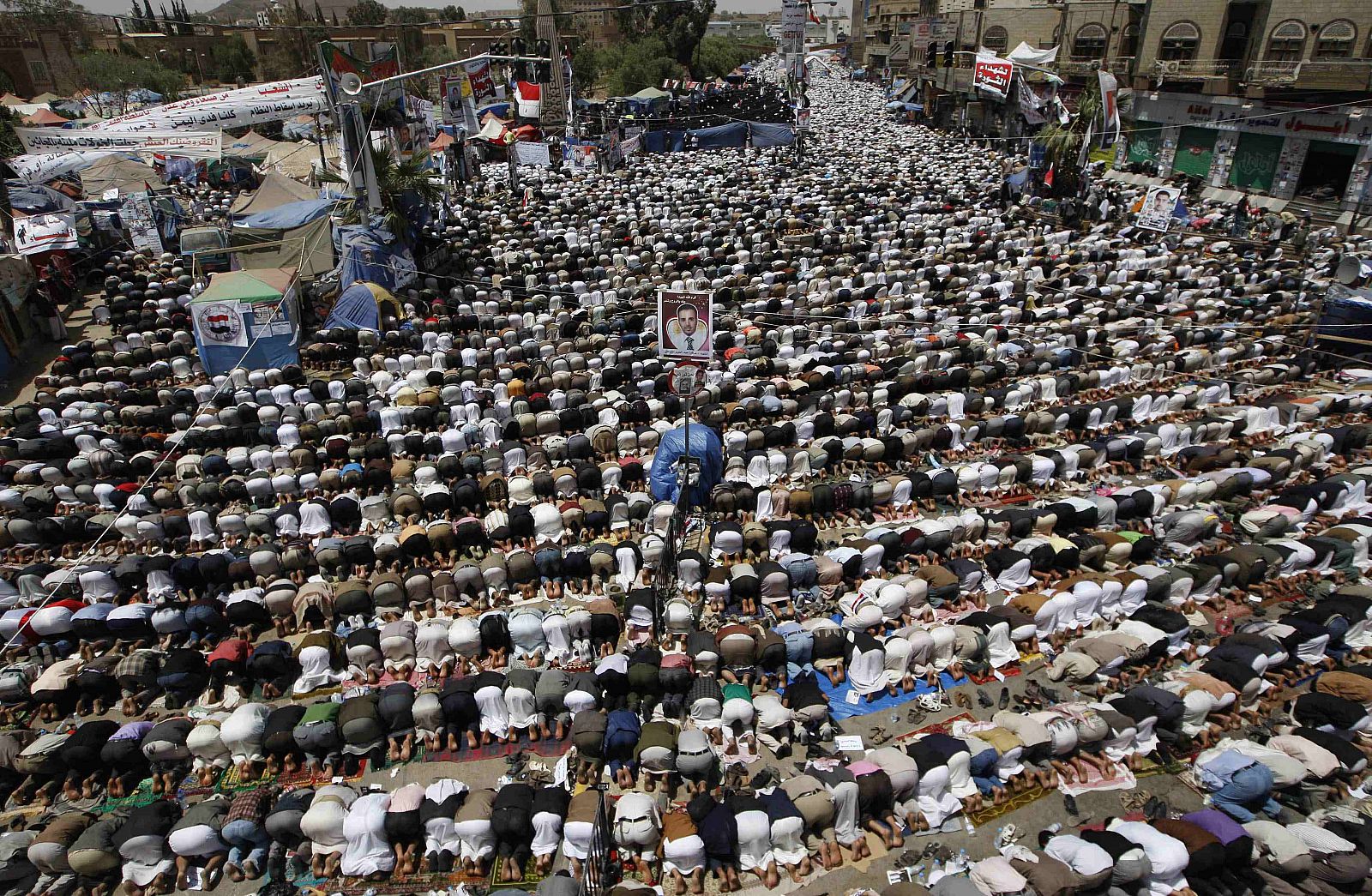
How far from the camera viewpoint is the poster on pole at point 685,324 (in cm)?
1152

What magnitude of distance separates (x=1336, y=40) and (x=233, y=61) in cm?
9295

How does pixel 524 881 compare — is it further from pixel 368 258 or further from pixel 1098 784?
pixel 368 258

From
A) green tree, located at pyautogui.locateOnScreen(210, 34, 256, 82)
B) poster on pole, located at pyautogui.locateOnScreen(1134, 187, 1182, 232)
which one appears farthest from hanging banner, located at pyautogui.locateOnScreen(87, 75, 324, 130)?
green tree, located at pyautogui.locateOnScreen(210, 34, 256, 82)

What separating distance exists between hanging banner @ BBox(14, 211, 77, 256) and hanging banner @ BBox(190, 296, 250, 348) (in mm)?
9026

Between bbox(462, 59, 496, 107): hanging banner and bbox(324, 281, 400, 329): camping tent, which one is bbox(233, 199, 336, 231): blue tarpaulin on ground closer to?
bbox(324, 281, 400, 329): camping tent

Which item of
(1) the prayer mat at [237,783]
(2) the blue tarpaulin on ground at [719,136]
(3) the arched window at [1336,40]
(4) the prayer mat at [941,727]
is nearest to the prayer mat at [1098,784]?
(4) the prayer mat at [941,727]

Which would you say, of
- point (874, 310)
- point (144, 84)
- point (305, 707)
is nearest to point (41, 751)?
point (305, 707)

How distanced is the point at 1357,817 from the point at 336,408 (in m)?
17.2

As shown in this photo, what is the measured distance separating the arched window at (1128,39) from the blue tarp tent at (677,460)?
142 ft

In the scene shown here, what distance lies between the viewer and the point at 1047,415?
14469 mm

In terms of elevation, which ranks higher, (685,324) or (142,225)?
(685,324)

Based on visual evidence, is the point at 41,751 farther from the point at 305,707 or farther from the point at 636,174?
the point at 636,174

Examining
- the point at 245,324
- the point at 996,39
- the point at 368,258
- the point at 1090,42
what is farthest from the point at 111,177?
the point at 996,39

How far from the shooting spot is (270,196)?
2789 cm
